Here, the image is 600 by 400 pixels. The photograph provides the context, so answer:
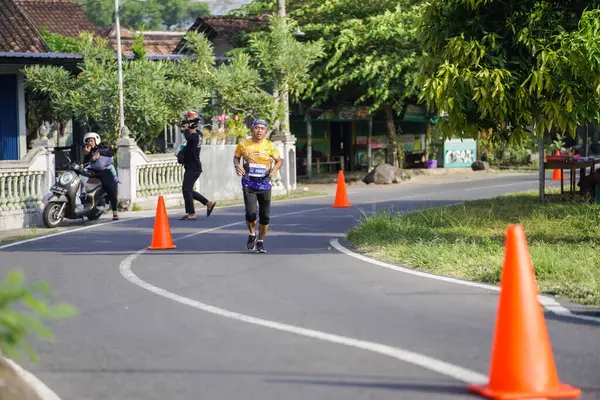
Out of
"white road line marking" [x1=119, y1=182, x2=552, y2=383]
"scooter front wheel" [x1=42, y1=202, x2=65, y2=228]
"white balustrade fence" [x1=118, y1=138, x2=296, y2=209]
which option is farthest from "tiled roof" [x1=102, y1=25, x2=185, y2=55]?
"white road line marking" [x1=119, y1=182, x2=552, y2=383]

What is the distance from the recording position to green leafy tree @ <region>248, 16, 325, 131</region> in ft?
104

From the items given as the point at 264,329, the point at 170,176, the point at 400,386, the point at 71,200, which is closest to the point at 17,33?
the point at 170,176

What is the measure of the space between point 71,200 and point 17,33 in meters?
8.11

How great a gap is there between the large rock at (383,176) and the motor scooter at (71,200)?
15815 mm

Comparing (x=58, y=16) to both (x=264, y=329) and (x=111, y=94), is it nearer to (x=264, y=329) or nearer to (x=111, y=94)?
(x=111, y=94)

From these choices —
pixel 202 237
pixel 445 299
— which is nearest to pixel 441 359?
pixel 445 299

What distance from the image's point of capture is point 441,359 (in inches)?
283

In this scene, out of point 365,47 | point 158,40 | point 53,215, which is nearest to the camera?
point 53,215

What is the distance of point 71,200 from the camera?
739 inches

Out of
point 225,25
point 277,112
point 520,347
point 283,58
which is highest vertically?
point 225,25

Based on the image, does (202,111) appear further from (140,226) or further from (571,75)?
(571,75)

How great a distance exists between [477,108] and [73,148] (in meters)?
17.9

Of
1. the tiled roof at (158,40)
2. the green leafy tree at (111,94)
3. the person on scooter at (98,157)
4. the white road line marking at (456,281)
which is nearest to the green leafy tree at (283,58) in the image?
the green leafy tree at (111,94)

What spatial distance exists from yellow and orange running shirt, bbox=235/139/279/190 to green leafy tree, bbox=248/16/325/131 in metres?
17.3
